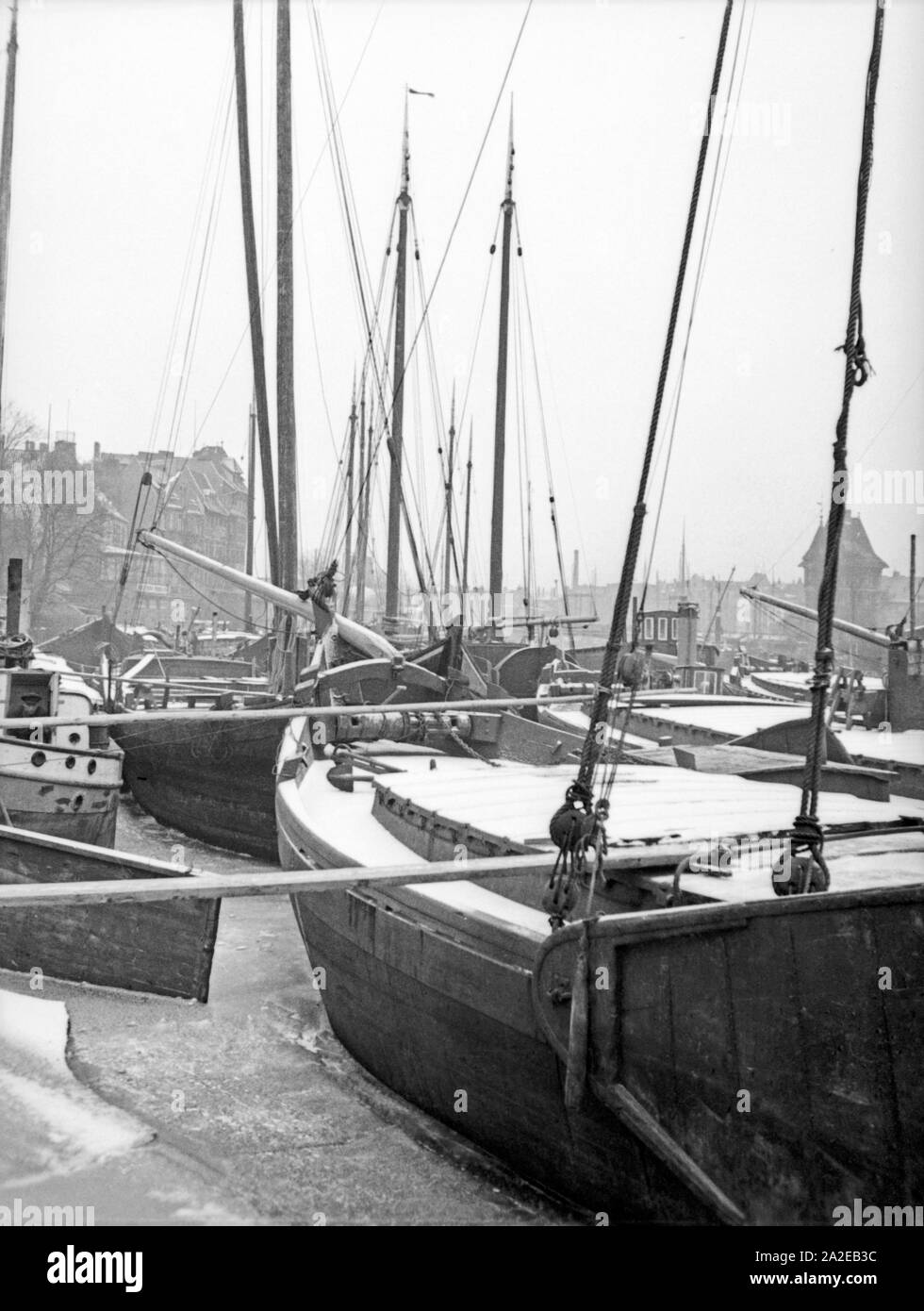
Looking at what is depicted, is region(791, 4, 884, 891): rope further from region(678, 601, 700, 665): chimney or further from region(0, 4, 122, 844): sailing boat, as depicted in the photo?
region(678, 601, 700, 665): chimney

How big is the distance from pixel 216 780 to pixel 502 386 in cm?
1291

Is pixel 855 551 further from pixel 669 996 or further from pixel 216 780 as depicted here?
pixel 669 996

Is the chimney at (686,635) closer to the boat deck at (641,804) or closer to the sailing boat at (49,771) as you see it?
the sailing boat at (49,771)

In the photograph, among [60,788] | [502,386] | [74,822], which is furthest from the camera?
[502,386]

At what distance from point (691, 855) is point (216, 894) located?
174cm

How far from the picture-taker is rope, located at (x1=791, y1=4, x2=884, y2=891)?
3.34 meters

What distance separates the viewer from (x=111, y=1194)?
14.9 feet

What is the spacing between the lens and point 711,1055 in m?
3.42

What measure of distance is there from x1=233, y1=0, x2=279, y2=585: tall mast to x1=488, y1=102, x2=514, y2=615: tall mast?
23.2ft

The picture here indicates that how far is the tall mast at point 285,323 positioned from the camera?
48.9 feet

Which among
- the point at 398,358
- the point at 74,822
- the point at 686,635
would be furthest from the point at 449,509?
the point at 74,822

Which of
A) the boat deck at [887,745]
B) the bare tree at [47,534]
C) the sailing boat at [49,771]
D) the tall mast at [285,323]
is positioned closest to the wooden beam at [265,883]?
the boat deck at [887,745]
